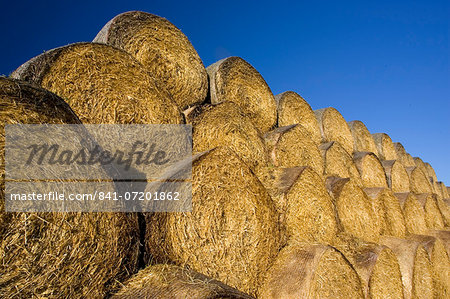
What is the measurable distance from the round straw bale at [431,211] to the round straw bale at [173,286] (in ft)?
20.8

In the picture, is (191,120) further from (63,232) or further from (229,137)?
(63,232)

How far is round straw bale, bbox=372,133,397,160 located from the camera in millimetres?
8094

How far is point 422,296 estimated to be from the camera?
4949 mm

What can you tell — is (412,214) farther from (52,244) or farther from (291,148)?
(52,244)

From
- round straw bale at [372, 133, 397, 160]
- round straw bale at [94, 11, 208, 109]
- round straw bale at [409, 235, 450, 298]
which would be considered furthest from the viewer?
round straw bale at [372, 133, 397, 160]

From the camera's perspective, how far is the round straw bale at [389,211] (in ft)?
17.2

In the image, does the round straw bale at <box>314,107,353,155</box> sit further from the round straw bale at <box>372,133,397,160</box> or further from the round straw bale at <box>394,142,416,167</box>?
the round straw bale at <box>394,142,416,167</box>

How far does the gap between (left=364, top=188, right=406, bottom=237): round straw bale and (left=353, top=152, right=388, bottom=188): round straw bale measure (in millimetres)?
556

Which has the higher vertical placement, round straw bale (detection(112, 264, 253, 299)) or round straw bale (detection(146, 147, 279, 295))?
round straw bale (detection(146, 147, 279, 295))

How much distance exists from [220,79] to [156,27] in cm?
101

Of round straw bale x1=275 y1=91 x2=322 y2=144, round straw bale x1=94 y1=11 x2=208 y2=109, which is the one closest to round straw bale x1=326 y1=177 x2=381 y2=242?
round straw bale x1=275 y1=91 x2=322 y2=144

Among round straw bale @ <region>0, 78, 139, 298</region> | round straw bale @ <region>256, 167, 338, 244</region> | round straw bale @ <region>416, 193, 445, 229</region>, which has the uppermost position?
round straw bale @ <region>416, 193, 445, 229</region>

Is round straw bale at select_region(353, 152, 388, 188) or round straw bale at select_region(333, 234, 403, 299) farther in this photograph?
round straw bale at select_region(353, 152, 388, 188)

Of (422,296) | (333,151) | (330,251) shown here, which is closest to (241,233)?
(330,251)
